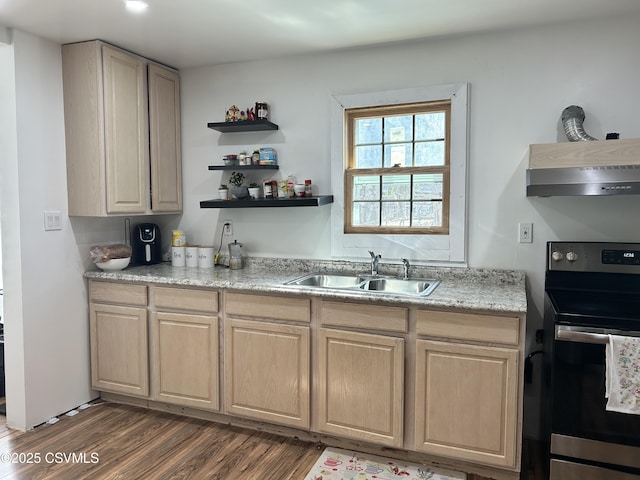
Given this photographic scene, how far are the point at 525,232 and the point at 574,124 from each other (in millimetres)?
605

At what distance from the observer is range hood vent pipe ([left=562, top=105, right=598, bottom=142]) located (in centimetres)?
229

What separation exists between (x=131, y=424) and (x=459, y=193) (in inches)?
A: 92.7

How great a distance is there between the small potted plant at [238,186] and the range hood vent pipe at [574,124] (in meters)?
1.91

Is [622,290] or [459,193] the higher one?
[459,193]

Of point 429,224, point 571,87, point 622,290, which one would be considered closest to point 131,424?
point 429,224

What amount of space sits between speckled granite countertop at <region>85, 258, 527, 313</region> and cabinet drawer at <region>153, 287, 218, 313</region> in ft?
0.17

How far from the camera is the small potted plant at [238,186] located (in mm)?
3115

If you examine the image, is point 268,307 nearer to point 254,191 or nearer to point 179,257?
point 254,191

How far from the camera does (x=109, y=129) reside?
9.30ft

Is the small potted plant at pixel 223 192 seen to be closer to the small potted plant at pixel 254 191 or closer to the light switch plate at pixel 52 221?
the small potted plant at pixel 254 191

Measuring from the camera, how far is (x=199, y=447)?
8.31ft

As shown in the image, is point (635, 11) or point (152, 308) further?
point (152, 308)

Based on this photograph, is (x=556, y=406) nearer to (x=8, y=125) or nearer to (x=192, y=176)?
(x=192, y=176)

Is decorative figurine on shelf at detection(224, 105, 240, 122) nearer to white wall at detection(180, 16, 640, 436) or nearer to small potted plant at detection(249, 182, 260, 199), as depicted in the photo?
white wall at detection(180, 16, 640, 436)
